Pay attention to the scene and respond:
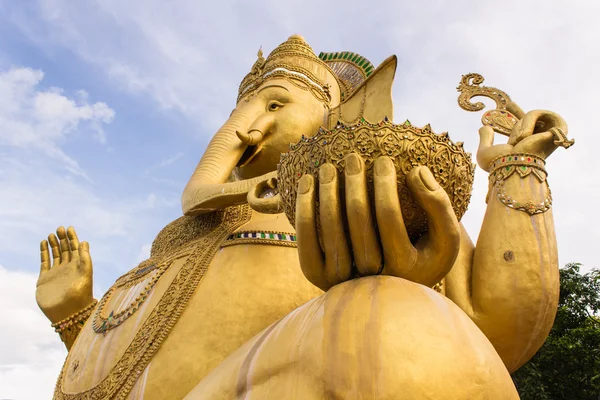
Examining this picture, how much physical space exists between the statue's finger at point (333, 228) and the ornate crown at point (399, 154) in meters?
0.08

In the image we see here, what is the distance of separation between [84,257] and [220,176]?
38.0 inches

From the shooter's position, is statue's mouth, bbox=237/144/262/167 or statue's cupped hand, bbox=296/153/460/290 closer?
statue's cupped hand, bbox=296/153/460/290

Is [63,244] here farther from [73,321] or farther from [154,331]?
[154,331]

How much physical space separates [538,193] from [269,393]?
1.71 meters

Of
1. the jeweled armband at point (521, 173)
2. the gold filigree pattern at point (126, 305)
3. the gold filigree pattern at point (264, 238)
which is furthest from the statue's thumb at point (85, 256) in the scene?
the jeweled armband at point (521, 173)

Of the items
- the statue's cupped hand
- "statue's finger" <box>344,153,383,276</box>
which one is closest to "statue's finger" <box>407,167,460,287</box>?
the statue's cupped hand

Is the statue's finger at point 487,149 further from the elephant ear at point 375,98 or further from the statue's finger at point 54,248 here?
the statue's finger at point 54,248

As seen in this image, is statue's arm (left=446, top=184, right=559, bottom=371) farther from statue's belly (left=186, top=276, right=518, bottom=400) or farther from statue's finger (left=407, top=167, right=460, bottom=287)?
statue's belly (left=186, top=276, right=518, bottom=400)

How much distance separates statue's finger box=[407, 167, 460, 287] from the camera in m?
1.96

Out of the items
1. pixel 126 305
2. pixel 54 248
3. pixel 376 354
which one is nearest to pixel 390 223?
pixel 376 354

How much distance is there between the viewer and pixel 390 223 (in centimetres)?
191

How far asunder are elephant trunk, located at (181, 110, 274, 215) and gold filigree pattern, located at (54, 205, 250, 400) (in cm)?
20

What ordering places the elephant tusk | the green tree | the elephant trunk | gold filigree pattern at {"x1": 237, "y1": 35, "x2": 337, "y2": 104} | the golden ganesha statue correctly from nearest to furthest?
the golden ganesha statue < the elephant trunk < the elephant tusk < gold filigree pattern at {"x1": 237, "y1": 35, "x2": 337, "y2": 104} < the green tree

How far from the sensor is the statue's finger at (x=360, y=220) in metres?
1.91
